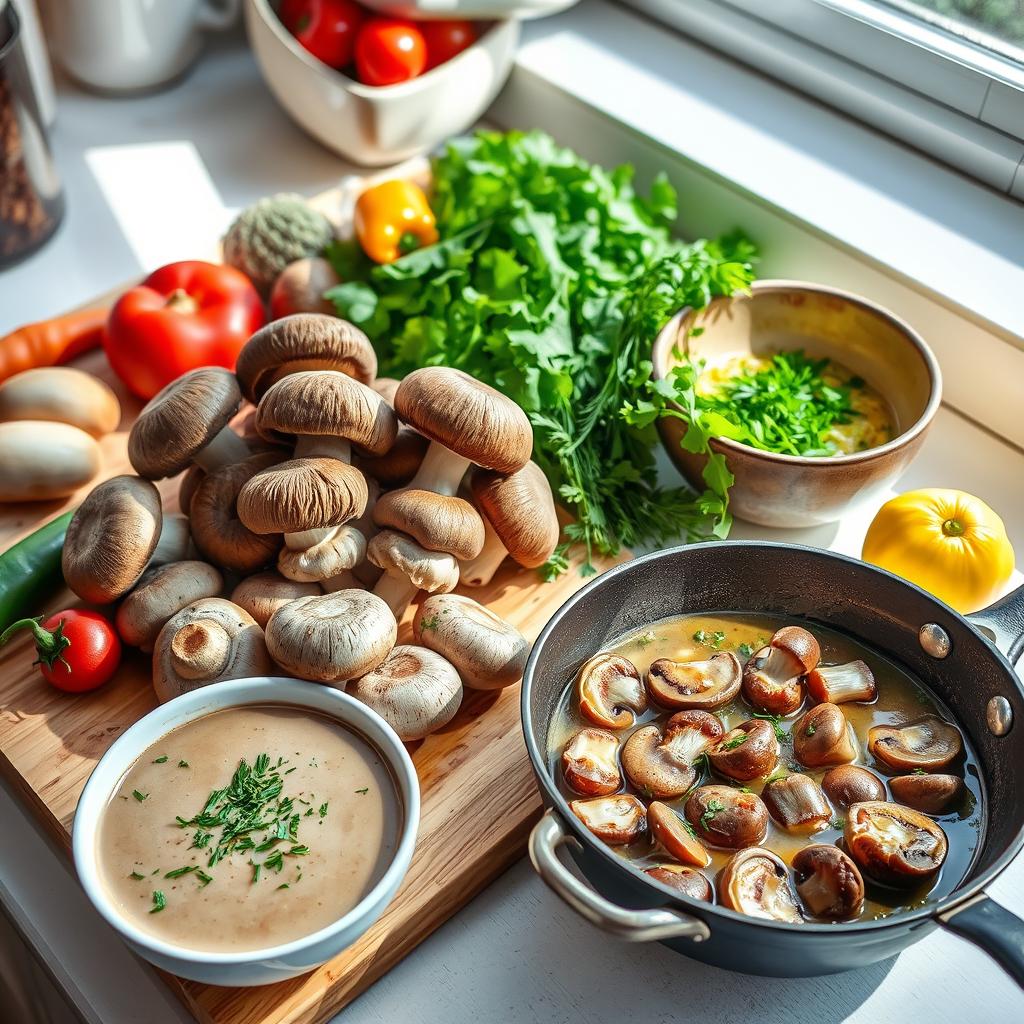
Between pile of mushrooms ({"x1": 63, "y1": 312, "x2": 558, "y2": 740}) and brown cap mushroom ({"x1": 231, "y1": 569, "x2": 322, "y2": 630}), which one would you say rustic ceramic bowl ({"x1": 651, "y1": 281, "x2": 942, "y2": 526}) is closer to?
pile of mushrooms ({"x1": 63, "y1": 312, "x2": 558, "y2": 740})

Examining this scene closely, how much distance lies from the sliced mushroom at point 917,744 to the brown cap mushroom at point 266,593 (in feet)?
2.09

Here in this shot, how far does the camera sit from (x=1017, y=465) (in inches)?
62.5

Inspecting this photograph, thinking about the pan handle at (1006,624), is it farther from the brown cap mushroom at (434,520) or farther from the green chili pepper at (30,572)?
the green chili pepper at (30,572)

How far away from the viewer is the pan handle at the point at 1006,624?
1151 mm

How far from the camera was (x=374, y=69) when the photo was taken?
6.01 ft

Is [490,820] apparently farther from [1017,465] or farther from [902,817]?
[1017,465]

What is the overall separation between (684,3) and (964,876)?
5.31 ft

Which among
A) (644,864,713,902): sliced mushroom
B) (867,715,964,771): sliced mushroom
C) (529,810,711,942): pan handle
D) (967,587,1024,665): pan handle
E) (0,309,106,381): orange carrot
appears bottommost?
(0,309,106,381): orange carrot

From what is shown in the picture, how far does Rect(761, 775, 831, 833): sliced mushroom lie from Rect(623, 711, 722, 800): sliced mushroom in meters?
0.08

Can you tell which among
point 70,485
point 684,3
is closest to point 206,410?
point 70,485

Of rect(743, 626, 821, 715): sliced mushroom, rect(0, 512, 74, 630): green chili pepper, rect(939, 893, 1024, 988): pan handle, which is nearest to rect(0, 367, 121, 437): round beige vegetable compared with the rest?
rect(0, 512, 74, 630): green chili pepper

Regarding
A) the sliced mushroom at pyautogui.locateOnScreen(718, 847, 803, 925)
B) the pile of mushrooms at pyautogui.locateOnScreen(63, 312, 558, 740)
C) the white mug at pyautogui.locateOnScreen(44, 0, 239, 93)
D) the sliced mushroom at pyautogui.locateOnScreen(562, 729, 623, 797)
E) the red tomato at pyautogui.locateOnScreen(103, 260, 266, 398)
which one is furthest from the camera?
the white mug at pyautogui.locateOnScreen(44, 0, 239, 93)

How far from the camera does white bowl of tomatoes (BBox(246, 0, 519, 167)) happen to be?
1839mm

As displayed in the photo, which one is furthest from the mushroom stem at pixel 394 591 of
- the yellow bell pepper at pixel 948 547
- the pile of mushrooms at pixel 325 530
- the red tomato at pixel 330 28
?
the red tomato at pixel 330 28
